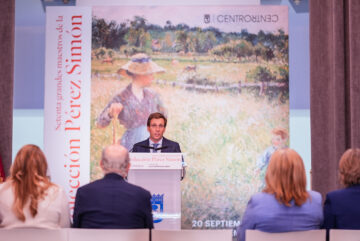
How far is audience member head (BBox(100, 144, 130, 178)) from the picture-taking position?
3.43m

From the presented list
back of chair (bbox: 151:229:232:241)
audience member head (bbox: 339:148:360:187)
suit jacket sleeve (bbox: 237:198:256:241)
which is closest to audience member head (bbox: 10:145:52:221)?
back of chair (bbox: 151:229:232:241)

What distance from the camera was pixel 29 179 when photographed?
130 inches

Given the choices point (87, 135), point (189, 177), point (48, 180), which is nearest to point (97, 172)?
point (87, 135)

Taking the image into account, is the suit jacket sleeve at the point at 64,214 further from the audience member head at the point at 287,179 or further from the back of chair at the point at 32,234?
the audience member head at the point at 287,179

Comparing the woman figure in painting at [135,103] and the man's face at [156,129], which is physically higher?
the woman figure in painting at [135,103]

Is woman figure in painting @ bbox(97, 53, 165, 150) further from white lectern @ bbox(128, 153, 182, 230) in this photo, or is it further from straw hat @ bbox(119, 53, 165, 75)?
white lectern @ bbox(128, 153, 182, 230)

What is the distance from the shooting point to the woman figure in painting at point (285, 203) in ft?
10.4

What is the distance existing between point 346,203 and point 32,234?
Answer: 1.95 meters

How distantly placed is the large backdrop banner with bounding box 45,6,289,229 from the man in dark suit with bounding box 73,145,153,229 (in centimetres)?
394

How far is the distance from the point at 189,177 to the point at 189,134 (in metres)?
0.60

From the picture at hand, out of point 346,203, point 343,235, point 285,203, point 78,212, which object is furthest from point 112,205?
point 346,203

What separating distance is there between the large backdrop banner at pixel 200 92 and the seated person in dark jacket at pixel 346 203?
3.80m

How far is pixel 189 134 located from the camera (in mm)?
7418

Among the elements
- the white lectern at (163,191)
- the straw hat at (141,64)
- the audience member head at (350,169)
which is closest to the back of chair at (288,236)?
the audience member head at (350,169)
